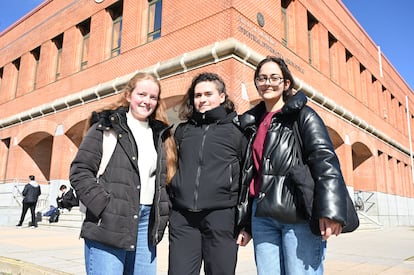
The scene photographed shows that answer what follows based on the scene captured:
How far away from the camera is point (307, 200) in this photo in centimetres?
194

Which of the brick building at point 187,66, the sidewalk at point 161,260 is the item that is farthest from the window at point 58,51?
the sidewalk at point 161,260

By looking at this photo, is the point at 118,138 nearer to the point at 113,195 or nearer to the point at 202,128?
the point at 113,195

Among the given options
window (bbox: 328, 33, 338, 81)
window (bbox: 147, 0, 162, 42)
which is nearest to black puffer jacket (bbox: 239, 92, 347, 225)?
window (bbox: 147, 0, 162, 42)

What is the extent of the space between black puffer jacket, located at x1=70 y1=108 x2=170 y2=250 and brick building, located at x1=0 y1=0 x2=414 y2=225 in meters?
6.87

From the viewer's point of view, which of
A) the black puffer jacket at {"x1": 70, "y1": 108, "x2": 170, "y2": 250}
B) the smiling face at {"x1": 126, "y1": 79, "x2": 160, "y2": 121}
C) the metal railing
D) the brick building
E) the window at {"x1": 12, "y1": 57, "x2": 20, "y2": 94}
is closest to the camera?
the black puffer jacket at {"x1": 70, "y1": 108, "x2": 170, "y2": 250}

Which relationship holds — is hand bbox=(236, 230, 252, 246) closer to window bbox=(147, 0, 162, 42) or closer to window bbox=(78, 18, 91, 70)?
window bbox=(147, 0, 162, 42)

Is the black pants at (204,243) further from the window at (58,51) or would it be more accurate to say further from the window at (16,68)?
the window at (16,68)

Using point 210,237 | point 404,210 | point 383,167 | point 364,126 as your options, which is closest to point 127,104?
point 210,237

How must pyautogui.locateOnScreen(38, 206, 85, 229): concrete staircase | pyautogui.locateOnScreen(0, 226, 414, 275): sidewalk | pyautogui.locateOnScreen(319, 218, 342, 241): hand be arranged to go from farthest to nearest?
pyautogui.locateOnScreen(38, 206, 85, 229): concrete staircase
pyautogui.locateOnScreen(0, 226, 414, 275): sidewalk
pyautogui.locateOnScreen(319, 218, 342, 241): hand

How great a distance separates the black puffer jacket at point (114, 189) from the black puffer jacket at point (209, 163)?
0.18 metres

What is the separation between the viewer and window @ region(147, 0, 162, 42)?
40.1ft

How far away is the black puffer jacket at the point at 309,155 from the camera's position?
188 cm

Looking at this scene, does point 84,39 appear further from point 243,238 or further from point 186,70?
point 243,238

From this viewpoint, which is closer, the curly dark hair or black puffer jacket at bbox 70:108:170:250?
black puffer jacket at bbox 70:108:170:250
